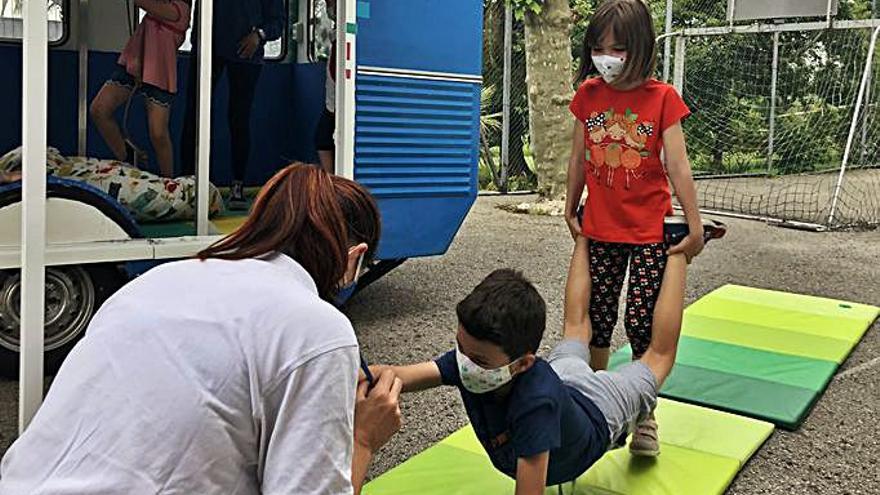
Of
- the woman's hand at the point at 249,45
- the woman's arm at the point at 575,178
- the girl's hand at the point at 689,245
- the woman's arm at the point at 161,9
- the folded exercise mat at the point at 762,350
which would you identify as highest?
the woman's arm at the point at 161,9

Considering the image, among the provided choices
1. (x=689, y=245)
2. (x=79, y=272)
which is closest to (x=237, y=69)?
(x=79, y=272)

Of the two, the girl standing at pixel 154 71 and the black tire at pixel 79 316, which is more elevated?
the girl standing at pixel 154 71

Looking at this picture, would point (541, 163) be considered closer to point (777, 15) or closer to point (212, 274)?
point (777, 15)

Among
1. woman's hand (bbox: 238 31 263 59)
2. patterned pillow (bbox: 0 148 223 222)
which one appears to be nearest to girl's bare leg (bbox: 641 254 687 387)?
patterned pillow (bbox: 0 148 223 222)

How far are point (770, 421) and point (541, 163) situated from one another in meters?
7.36

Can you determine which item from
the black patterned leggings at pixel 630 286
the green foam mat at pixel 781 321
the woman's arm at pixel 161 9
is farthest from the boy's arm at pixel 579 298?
the woman's arm at pixel 161 9

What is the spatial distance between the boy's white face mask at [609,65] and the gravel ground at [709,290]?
1.56 meters

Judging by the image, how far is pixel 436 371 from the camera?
9.16 feet

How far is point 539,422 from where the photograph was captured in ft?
8.77

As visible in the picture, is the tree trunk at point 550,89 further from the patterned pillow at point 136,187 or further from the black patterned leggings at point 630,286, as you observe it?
the black patterned leggings at point 630,286

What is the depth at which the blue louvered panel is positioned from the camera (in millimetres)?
5330

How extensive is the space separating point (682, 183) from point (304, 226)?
6.55 ft

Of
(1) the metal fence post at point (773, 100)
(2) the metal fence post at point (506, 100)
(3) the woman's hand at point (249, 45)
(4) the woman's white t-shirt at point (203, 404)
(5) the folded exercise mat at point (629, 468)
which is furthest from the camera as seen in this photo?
(1) the metal fence post at point (773, 100)

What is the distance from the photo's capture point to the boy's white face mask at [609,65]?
339 cm
